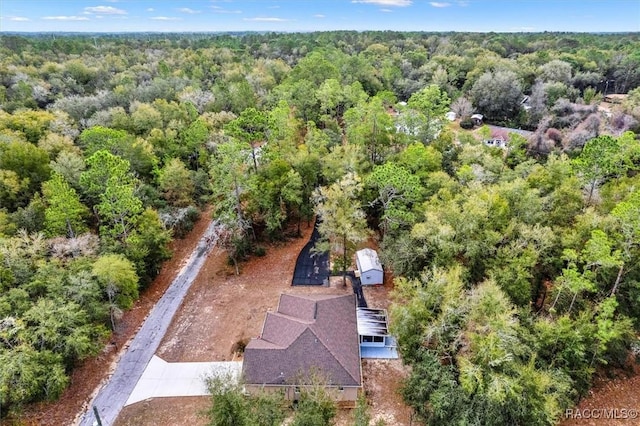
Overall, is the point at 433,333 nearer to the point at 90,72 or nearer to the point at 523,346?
the point at 523,346

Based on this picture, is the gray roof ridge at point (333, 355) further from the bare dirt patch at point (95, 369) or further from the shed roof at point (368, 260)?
the bare dirt patch at point (95, 369)

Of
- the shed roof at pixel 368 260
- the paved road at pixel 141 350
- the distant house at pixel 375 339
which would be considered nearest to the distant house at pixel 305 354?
the distant house at pixel 375 339

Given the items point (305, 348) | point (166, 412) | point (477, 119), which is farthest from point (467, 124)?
point (166, 412)

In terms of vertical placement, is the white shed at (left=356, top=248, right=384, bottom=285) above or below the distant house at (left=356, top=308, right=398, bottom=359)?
above

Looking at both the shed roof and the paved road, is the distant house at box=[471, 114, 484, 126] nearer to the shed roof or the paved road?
the shed roof

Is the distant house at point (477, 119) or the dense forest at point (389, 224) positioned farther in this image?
the distant house at point (477, 119)

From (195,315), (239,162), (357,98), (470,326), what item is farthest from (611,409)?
(357,98)

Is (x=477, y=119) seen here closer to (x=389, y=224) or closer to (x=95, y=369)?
(x=389, y=224)

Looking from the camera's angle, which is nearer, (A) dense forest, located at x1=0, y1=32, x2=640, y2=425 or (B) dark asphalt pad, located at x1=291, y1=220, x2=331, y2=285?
(A) dense forest, located at x1=0, y1=32, x2=640, y2=425
